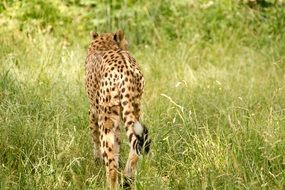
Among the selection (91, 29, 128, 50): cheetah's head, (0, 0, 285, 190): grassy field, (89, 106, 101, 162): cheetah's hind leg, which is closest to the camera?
(0, 0, 285, 190): grassy field

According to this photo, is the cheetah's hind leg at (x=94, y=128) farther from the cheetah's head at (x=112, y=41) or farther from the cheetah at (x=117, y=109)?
the cheetah's head at (x=112, y=41)

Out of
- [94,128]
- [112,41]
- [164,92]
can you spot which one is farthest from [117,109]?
[164,92]

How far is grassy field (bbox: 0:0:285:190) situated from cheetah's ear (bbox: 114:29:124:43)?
619mm

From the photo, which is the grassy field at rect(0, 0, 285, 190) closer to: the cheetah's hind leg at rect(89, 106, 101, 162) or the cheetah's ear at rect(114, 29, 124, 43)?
the cheetah's hind leg at rect(89, 106, 101, 162)

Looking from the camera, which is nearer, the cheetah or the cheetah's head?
the cheetah

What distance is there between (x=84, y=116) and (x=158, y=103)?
29.2 inches

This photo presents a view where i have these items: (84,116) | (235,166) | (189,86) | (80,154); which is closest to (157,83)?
(189,86)

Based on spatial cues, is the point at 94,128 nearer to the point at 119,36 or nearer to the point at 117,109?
the point at 117,109

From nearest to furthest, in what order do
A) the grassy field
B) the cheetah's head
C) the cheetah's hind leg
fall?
the grassy field → the cheetah's hind leg → the cheetah's head

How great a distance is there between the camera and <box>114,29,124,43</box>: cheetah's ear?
554cm

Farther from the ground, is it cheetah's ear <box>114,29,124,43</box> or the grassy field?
cheetah's ear <box>114,29,124,43</box>

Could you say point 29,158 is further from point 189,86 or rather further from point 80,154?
point 189,86

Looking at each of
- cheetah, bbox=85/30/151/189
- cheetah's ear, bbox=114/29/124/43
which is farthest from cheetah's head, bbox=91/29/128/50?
cheetah, bbox=85/30/151/189

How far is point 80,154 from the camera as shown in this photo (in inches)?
202
